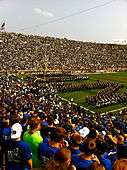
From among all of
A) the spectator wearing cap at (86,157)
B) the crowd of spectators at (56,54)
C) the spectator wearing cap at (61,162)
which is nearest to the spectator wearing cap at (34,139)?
the spectator wearing cap at (86,157)

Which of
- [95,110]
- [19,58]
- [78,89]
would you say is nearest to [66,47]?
[19,58]

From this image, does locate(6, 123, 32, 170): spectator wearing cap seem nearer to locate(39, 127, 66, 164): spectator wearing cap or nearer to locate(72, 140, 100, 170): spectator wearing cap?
locate(39, 127, 66, 164): spectator wearing cap

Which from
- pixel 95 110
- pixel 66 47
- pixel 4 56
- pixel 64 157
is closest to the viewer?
pixel 64 157

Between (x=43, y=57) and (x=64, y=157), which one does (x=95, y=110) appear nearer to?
(x=64, y=157)

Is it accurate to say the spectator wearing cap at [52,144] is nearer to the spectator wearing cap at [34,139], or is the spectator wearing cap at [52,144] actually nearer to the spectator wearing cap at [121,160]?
the spectator wearing cap at [34,139]

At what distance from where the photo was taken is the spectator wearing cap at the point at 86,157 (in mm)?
6277

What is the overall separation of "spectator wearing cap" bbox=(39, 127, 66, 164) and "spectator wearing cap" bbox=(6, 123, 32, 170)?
0.95ft

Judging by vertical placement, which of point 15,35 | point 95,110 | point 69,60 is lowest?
point 95,110

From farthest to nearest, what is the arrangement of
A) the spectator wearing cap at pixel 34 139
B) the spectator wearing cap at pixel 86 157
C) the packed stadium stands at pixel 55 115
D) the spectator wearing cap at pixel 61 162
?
the spectator wearing cap at pixel 34 139, the packed stadium stands at pixel 55 115, the spectator wearing cap at pixel 86 157, the spectator wearing cap at pixel 61 162

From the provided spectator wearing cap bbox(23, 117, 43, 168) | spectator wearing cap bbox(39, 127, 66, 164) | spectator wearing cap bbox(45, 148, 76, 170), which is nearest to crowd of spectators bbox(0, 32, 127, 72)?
spectator wearing cap bbox(23, 117, 43, 168)

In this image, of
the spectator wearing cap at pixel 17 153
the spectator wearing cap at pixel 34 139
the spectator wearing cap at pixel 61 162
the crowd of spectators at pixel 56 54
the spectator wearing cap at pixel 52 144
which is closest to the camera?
the spectator wearing cap at pixel 61 162

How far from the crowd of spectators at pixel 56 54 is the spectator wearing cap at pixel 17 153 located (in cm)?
7269

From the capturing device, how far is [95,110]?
38312 mm

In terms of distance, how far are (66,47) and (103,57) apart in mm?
9806
